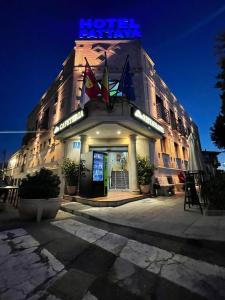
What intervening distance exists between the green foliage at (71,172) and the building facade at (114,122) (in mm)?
962

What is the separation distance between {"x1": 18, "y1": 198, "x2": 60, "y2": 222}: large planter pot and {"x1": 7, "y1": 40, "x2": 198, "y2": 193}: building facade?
16.7ft

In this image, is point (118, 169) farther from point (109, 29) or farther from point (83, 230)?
point (109, 29)

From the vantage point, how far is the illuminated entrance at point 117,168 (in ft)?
38.5

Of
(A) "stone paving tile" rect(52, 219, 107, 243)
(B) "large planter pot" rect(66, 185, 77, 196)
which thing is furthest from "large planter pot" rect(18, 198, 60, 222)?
(B) "large planter pot" rect(66, 185, 77, 196)

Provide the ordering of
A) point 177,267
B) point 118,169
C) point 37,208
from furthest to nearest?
point 118,169 < point 37,208 < point 177,267

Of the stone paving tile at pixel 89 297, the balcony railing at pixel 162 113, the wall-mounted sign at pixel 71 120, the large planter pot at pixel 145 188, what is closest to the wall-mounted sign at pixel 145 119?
the wall-mounted sign at pixel 71 120

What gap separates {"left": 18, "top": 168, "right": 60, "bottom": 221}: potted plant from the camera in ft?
16.1

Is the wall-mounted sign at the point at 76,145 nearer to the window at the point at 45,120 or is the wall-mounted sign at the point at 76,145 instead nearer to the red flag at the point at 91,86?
the red flag at the point at 91,86

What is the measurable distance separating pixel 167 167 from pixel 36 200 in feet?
35.6

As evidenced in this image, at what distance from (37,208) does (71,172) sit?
5.11 m

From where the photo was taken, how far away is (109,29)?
14.7 m

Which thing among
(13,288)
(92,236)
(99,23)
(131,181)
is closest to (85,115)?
(131,181)

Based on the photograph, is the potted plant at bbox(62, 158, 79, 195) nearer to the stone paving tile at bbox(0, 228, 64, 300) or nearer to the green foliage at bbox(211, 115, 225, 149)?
the stone paving tile at bbox(0, 228, 64, 300)

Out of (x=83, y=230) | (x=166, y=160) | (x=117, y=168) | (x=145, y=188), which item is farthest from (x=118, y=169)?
(x=83, y=230)
